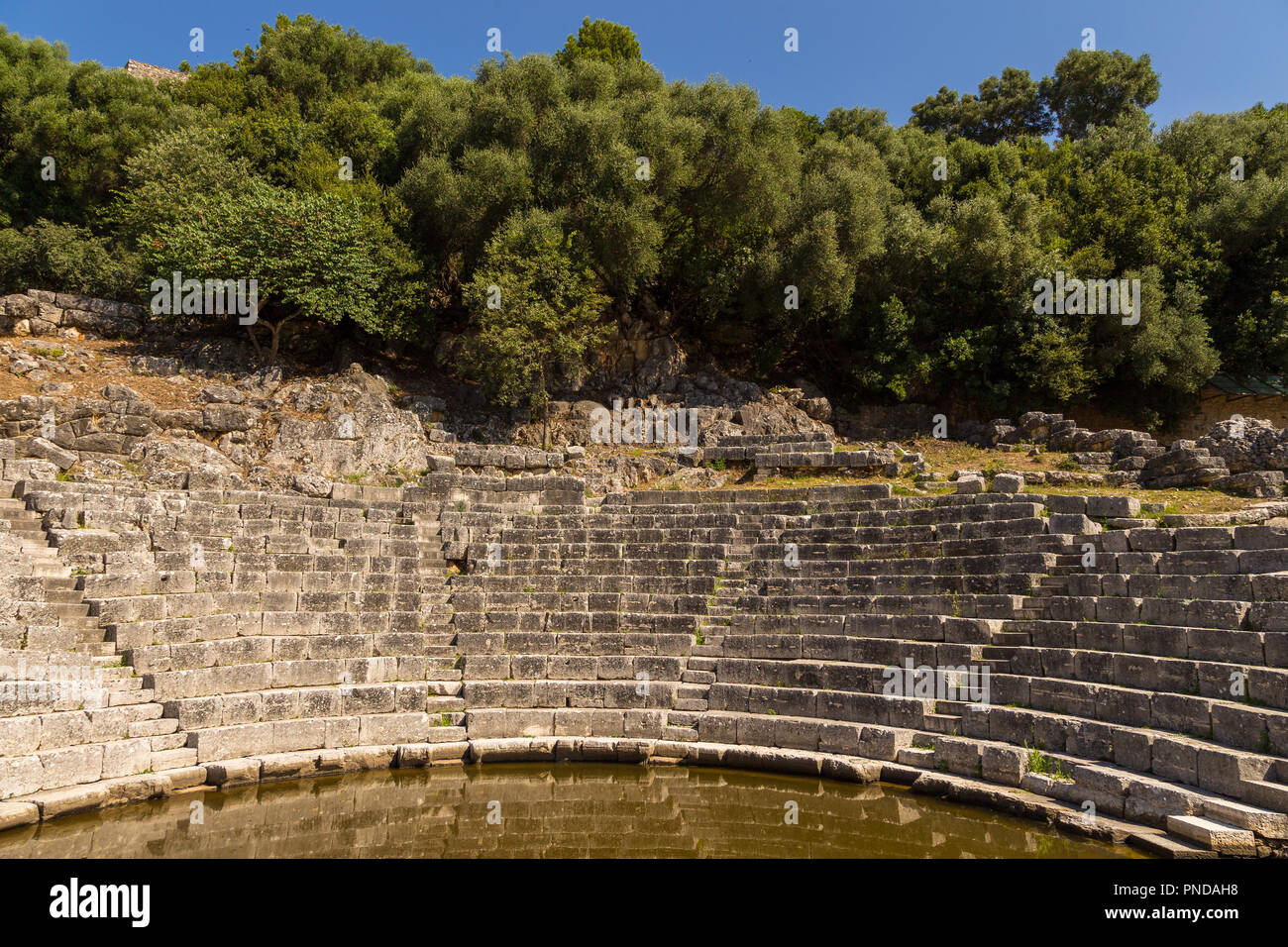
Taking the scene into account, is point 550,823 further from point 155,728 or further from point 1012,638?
point 1012,638

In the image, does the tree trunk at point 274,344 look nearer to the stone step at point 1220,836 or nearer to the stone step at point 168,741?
Answer: the stone step at point 168,741

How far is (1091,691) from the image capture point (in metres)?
9.35

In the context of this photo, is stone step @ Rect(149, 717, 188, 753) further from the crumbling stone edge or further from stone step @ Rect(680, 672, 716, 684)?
stone step @ Rect(680, 672, 716, 684)

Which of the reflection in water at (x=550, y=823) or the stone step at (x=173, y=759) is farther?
the stone step at (x=173, y=759)

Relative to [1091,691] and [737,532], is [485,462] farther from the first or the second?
[1091,691]

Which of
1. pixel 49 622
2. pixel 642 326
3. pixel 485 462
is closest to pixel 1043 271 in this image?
pixel 642 326

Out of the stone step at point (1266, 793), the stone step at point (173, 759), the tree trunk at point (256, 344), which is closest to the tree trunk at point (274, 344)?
the tree trunk at point (256, 344)

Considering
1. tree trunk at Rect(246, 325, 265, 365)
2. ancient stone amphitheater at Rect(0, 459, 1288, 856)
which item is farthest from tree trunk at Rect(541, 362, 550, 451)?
tree trunk at Rect(246, 325, 265, 365)

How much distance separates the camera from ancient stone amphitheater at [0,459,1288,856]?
28.1 feet

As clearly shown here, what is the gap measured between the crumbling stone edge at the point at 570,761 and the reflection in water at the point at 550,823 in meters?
0.17

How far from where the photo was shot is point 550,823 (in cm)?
843

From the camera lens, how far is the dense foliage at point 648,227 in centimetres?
2214

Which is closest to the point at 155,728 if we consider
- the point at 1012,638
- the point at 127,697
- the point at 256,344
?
the point at 127,697

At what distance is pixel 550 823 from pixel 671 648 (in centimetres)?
449
